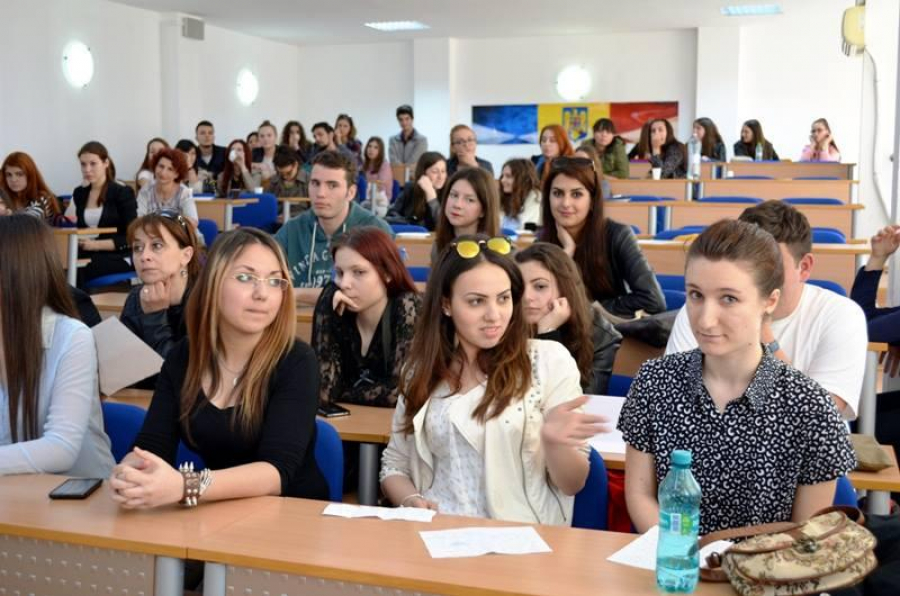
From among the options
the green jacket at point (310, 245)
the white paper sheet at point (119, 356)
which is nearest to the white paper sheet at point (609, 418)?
the white paper sheet at point (119, 356)

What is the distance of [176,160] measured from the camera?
25.6ft

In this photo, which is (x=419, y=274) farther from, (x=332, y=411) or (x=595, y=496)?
(x=595, y=496)

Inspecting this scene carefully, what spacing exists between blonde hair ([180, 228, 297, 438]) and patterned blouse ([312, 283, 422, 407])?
2.77 feet

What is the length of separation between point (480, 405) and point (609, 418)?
55 centimetres

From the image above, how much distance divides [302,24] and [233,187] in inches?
188

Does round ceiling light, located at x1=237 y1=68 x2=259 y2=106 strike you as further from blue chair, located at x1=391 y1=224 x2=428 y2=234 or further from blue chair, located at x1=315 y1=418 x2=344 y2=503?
blue chair, located at x1=315 y1=418 x2=344 y2=503

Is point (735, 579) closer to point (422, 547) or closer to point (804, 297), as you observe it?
point (422, 547)

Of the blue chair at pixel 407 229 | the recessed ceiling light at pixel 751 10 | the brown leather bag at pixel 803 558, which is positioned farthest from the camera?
the recessed ceiling light at pixel 751 10

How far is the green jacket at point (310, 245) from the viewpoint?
496 cm

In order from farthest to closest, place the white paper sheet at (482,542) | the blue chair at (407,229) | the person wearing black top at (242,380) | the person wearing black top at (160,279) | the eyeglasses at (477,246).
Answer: the blue chair at (407,229)
the person wearing black top at (160,279)
the eyeglasses at (477,246)
the person wearing black top at (242,380)
the white paper sheet at (482,542)

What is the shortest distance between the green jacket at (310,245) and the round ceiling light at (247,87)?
11.6 meters

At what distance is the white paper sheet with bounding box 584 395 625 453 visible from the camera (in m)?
2.62

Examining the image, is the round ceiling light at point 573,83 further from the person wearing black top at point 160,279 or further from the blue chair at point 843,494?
the blue chair at point 843,494

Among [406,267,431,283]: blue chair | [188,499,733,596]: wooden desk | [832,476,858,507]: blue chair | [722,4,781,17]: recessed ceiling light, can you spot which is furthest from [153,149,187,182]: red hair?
[722,4,781,17]: recessed ceiling light
